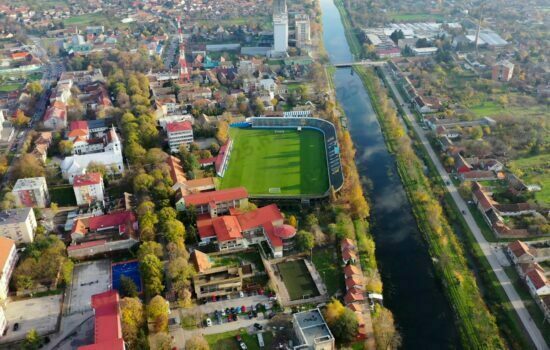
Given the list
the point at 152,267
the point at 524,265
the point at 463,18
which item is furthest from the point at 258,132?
the point at 463,18

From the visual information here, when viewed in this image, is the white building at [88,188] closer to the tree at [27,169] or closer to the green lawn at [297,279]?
the tree at [27,169]

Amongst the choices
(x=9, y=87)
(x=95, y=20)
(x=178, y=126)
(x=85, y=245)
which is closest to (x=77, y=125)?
(x=178, y=126)

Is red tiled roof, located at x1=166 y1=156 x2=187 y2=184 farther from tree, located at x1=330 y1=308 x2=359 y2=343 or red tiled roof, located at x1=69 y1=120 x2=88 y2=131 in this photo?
tree, located at x1=330 y1=308 x2=359 y2=343

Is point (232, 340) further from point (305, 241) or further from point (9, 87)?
point (9, 87)

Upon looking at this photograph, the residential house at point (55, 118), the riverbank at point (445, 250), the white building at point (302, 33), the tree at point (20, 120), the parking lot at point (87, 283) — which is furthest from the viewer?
the white building at point (302, 33)

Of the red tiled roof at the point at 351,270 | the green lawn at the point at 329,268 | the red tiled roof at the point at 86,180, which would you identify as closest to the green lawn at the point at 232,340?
the green lawn at the point at 329,268

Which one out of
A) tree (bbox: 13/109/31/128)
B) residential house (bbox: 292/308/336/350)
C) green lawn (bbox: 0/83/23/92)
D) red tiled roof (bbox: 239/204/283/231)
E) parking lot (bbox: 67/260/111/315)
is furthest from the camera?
green lawn (bbox: 0/83/23/92)

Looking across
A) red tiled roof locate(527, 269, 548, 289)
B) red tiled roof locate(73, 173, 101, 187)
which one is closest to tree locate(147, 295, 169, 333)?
red tiled roof locate(73, 173, 101, 187)
